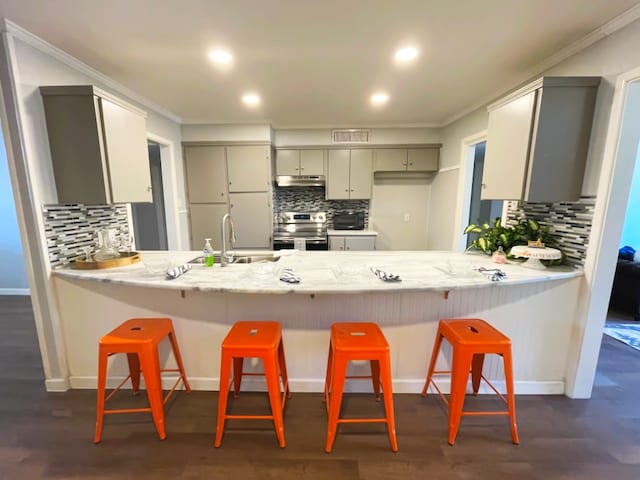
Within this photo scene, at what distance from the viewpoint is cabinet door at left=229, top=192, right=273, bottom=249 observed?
12.9 feet

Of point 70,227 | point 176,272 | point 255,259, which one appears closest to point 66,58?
point 70,227

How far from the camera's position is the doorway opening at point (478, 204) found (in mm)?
4080

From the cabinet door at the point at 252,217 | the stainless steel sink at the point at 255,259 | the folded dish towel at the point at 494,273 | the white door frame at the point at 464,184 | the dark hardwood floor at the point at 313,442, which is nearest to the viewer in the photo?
the dark hardwood floor at the point at 313,442

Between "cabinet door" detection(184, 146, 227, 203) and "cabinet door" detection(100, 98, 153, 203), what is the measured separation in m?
1.75

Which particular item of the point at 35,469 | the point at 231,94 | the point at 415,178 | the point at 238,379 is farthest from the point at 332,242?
the point at 35,469

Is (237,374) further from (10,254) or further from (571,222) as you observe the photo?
(10,254)

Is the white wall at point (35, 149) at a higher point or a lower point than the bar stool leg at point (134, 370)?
higher

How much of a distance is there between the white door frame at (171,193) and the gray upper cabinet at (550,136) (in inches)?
142

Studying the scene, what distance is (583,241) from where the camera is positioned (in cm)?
176

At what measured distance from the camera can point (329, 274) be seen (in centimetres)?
170

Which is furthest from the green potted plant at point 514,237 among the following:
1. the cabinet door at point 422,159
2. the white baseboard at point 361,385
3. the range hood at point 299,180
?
A: the range hood at point 299,180

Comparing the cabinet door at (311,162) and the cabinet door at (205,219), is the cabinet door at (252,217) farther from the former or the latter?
the cabinet door at (311,162)

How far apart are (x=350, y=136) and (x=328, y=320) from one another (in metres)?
3.06

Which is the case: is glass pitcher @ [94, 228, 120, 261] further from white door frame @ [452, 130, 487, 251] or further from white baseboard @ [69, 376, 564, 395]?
white door frame @ [452, 130, 487, 251]
